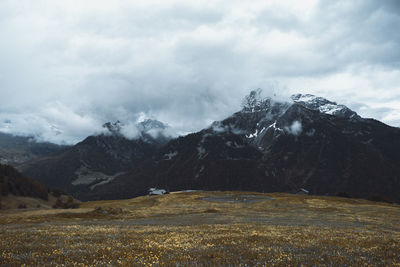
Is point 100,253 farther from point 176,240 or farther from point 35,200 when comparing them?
point 35,200

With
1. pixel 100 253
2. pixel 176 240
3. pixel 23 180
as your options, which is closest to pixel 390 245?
pixel 176 240

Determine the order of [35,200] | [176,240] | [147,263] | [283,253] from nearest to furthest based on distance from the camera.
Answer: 1. [147,263]
2. [283,253]
3. [176,240]
4. [35,200]

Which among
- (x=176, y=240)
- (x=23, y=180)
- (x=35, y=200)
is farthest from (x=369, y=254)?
(x=23, y=180)

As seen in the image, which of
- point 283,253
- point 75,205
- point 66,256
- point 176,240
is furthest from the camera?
point 75,205

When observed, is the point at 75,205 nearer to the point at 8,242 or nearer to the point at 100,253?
the point at 8,242

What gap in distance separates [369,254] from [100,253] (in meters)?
20.4

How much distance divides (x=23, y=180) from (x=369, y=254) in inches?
5304

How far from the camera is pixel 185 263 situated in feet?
60.3

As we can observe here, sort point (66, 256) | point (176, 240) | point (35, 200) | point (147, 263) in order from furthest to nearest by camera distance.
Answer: point (35, 200), point (176, 240), point (66, 256), point (147, 263)

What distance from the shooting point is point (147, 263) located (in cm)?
1811

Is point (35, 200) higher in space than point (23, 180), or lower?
lower

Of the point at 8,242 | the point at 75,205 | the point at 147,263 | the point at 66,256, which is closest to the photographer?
the point at 147,263

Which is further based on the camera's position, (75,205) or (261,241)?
(75,205)

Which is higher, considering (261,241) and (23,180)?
(23,180)
